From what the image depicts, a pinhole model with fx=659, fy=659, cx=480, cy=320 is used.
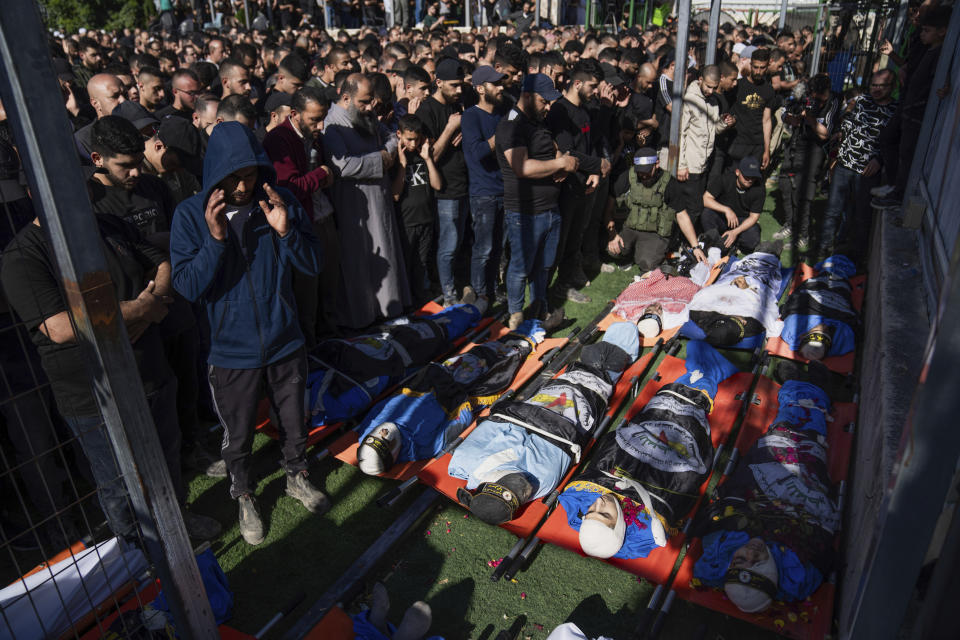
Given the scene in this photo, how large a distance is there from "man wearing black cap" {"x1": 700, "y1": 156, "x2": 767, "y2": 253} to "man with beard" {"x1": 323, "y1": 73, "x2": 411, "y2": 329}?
3954mm

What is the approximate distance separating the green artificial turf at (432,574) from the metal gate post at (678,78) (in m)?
4.76

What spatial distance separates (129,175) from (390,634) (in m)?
2.85

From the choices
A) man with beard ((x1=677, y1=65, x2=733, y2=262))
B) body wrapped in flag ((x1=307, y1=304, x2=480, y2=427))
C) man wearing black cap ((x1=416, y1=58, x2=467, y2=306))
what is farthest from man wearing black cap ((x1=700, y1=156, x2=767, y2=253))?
body wrapped in flag ((x1=307, y1=304, x2=480, y2=427))

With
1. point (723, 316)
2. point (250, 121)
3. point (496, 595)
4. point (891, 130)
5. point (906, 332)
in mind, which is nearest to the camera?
point (496, 595)

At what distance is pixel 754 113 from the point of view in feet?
27.2

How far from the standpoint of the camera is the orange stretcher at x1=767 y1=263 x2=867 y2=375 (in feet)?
18.5

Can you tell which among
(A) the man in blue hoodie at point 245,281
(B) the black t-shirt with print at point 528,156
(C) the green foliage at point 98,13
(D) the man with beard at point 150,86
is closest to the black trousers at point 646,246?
(B) the black t-shirt with print at point 528,156

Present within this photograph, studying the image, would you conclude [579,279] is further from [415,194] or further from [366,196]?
[366,196]

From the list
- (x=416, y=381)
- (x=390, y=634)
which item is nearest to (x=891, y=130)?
(x=416, y=381)

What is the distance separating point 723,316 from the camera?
20.0 feet

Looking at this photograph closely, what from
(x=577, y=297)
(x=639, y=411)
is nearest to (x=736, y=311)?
(x=577, y=297)

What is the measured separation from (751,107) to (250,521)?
7.53 metres

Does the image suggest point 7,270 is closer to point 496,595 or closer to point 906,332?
point 496,595

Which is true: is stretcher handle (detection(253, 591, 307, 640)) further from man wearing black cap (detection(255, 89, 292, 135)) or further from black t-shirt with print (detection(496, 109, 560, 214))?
black t-shirt with print (detection(496, 109, 560, 214))
